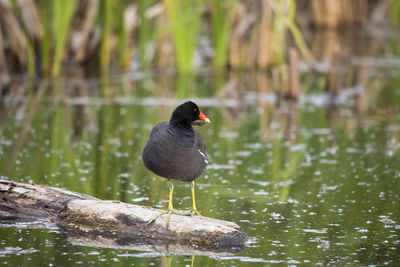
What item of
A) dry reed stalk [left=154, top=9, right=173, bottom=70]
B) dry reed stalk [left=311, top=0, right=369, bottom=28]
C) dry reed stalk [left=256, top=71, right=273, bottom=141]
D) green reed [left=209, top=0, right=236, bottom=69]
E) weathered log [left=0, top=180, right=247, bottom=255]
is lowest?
weathered log [left=0, top=180, right=247, bottom=255]

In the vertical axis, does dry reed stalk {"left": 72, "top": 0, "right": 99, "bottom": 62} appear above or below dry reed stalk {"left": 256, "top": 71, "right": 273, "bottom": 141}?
above

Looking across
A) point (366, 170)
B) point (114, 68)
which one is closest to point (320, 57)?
point (114, 68)

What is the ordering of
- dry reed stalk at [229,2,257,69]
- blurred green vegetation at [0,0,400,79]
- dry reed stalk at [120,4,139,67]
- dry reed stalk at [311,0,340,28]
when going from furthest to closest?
dry reed stalk at [311,0,340,28] < dry reed stalk at [120,4,139,67] < dry reed stalk at [229,2,257,69] < blurred green vegetation at [0,0,400,79]

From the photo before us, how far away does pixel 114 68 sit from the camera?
14.4 m

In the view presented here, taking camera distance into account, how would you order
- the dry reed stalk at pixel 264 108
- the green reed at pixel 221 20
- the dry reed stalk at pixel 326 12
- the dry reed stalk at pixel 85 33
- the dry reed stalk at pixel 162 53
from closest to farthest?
1. the dry reed stalk at pixel 264 108
2. the green reed at pixel 221 20
3. the dry reed stalk at pixel 85 33
4. the dry reed stalk at pixel 162 53
5. the dry reed stalk at pixel 326 12

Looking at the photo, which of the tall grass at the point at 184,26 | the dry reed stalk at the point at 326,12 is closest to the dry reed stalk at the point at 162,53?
the tall grass at the point at 184,26

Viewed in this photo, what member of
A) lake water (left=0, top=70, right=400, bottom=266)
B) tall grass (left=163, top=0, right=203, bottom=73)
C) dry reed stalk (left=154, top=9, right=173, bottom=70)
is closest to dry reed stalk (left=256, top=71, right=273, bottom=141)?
lake water (left=0, top=70, right=400, bottom=266)

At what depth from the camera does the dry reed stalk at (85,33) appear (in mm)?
12922

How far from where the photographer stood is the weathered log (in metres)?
5.20

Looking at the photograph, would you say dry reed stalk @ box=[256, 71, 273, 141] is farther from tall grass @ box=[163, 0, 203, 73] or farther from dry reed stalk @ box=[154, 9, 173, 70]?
dry reed stalk @ box=[154, 9, 173, 70]

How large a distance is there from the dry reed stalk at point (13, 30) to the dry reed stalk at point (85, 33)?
1.14 m

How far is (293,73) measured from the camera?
10938 millimetres

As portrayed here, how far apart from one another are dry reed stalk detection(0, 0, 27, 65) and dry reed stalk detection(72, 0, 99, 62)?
1.14 metres

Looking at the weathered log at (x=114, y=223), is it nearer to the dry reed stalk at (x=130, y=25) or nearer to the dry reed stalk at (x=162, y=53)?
the dry reed stalk at (x=162, y=53)
